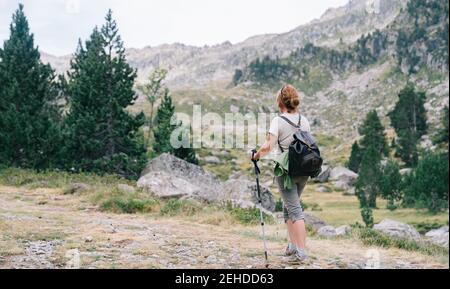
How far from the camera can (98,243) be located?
9398 mm

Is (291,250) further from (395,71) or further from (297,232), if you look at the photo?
(395,71)

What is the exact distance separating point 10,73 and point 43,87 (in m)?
2.28

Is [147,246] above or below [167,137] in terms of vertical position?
below

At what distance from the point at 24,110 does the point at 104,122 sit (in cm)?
527

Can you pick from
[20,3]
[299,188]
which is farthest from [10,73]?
[299,188]

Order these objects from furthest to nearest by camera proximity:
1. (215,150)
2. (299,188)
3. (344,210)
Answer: (215,150), (344,210), (299,188)

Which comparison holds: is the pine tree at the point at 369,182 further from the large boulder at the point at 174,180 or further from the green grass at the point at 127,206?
the green grass at the point at 127,206

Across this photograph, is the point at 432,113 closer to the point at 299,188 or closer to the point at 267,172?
the point at 267,172

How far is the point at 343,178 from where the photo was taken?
6291 cm

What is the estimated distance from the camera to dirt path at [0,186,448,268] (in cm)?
790

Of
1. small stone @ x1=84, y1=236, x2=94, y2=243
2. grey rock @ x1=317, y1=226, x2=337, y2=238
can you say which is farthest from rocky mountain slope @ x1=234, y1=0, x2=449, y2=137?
small stone @ x1=84, y1=236, x2=94, y2=243

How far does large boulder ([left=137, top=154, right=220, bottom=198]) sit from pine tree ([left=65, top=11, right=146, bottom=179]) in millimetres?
5492

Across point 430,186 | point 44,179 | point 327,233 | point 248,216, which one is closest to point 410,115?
point 430,186

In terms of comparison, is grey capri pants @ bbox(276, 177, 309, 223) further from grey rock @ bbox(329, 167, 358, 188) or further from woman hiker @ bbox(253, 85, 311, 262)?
grey rock @ bbox(329, 167, 358, 188)
